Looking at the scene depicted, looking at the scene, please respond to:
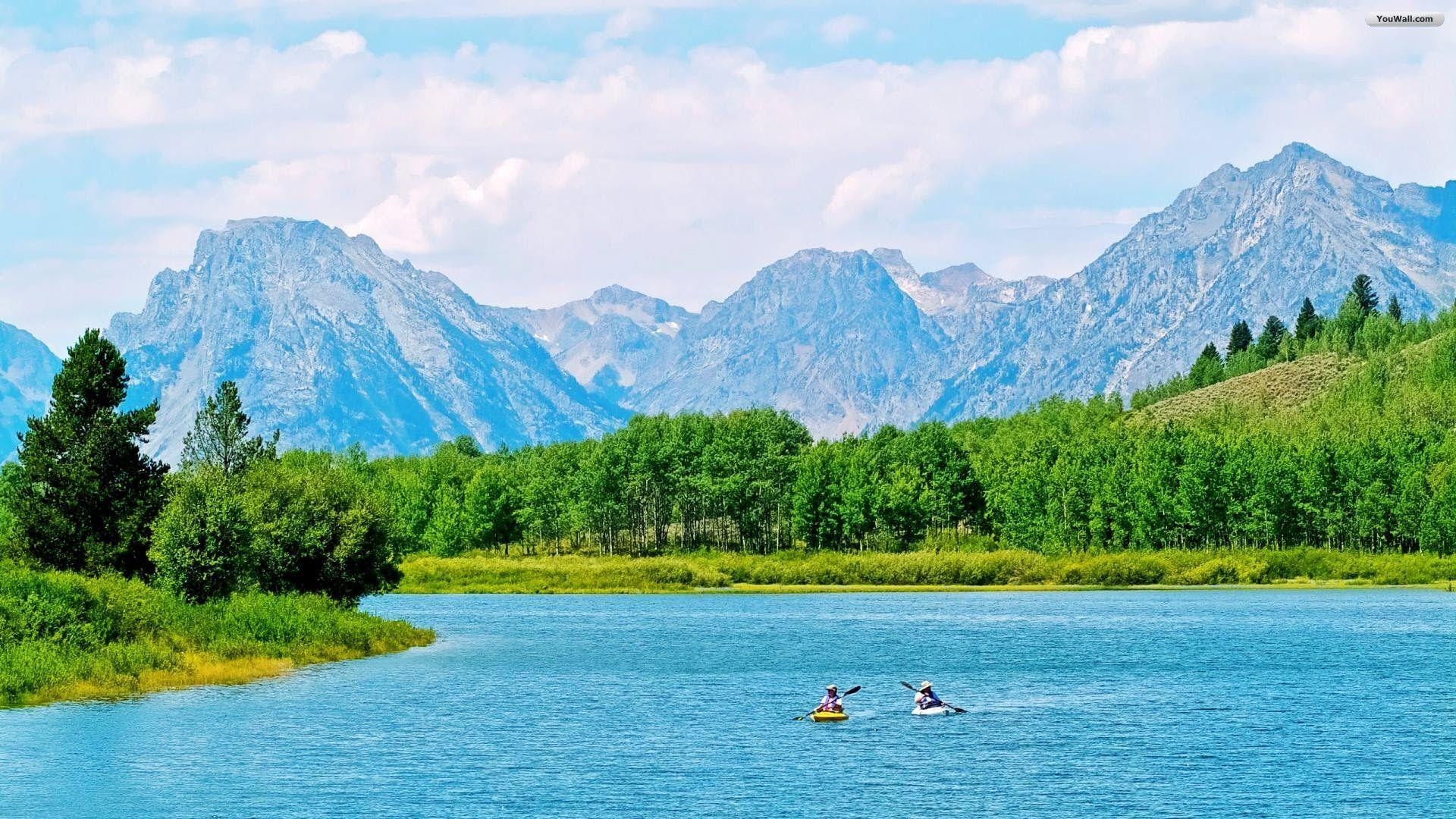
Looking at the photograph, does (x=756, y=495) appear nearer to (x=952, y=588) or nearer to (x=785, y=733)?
(x=952, y=588)

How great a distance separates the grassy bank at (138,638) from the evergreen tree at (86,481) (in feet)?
13.9

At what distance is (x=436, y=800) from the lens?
4738 centimetres

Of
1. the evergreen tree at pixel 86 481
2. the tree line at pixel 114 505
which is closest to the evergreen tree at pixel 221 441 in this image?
the tree line at pixel 114 505

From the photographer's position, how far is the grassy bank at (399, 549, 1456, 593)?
156750mm

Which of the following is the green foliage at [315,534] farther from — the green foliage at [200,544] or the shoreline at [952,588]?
the shoreline at [952,588]

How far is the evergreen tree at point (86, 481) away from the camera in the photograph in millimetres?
80938

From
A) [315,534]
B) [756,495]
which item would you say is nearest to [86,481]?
[315,534]

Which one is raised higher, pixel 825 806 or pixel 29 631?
pixel 29 631

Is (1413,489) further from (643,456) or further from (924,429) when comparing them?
(643,456)

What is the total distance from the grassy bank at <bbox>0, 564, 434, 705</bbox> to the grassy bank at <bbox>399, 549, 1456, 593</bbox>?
79884mm

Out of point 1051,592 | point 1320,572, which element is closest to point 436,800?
point 1051,592

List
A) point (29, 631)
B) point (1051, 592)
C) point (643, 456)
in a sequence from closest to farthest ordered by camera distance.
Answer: point (29, 631) < point (1051, 592) < point (643, 456)

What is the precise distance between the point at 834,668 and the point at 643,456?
367 ft

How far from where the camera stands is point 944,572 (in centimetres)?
16462
